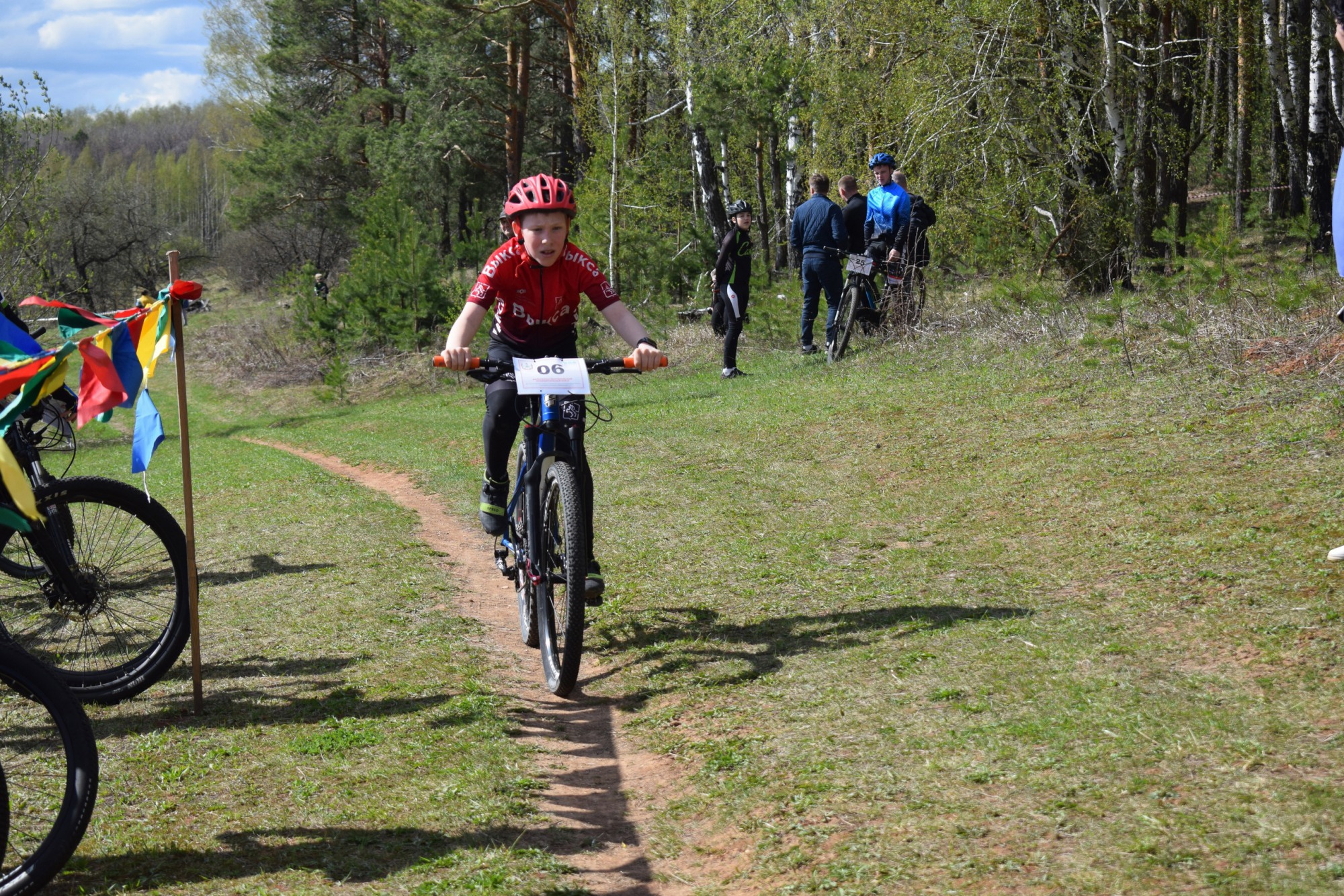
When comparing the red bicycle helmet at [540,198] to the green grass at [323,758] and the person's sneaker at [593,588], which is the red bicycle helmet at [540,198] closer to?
the person's sneaker at [593,588]

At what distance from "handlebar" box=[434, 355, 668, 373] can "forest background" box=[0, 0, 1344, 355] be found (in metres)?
7.07

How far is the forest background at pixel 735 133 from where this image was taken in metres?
14.8

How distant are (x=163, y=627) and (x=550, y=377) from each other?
1.97 meters

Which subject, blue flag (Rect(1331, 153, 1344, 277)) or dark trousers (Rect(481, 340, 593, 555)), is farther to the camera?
dark trousers (Rect(481, 340, 593, 555))

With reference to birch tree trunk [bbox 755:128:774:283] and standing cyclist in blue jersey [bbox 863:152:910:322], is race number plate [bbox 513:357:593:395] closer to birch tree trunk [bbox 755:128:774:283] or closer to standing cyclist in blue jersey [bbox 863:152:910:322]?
standing cyclist in blue jersey [bbox 863:152:910:322]

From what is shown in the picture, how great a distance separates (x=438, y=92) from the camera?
36312 millimetres

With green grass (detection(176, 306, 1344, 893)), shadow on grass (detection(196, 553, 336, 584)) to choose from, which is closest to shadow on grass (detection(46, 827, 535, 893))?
green grass (detection(176, 306, 1344, 893))

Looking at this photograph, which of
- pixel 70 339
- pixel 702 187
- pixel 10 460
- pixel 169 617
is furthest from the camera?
pixel 702 187

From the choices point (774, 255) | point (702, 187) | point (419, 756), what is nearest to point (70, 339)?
point (419, 756)

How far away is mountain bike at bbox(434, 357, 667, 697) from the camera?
5.11m

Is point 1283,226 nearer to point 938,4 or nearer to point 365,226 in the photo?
point 938,4

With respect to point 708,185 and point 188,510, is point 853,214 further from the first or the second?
point 188,510

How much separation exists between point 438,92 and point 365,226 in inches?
449

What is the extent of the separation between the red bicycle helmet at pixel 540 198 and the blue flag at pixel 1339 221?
10.4 ft
